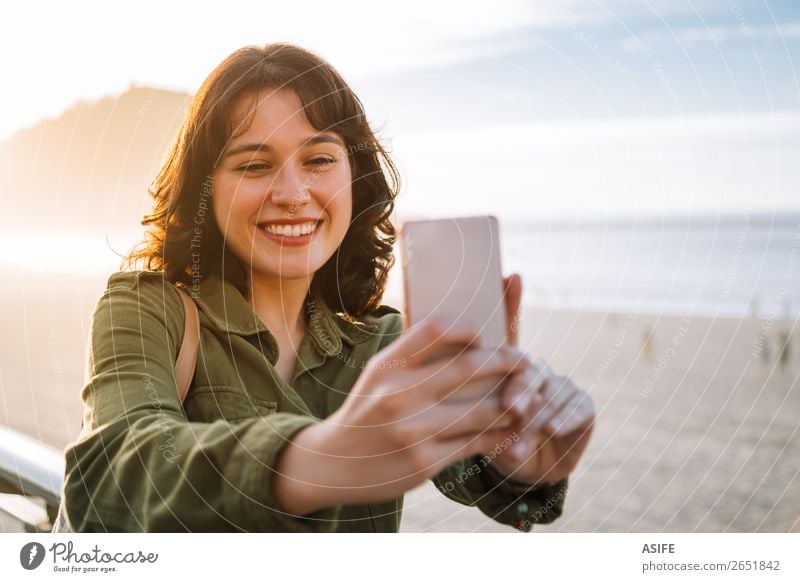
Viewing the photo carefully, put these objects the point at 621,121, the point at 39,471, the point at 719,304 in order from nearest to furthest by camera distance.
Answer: the point at 39,471 → the point at 621,121 → the point at 719,304

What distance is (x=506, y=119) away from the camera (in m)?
0.86

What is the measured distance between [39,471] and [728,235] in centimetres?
782

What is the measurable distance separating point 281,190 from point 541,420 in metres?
0.28

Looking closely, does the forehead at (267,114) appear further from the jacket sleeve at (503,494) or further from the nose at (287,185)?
the jacket sleeve at (503,494)

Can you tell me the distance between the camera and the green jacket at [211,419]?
51 cm

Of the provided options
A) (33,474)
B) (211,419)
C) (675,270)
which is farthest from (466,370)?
(675,270)

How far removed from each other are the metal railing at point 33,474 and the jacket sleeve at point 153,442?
50 millimetres

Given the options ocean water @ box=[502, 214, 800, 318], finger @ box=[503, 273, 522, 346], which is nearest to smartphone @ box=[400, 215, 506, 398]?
finger @ box=[503, 273, 522, 346]

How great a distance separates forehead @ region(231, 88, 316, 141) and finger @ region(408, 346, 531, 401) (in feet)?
0.87

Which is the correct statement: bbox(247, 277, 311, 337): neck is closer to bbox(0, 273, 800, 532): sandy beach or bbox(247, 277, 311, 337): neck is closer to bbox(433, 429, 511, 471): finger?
bbox(433, 429, 511, 471): finger

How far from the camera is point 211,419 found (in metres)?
0.65

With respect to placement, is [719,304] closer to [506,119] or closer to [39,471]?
[506,119]

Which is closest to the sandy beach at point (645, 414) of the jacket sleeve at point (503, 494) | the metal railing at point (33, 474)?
the metal railing at point (33, 474)
